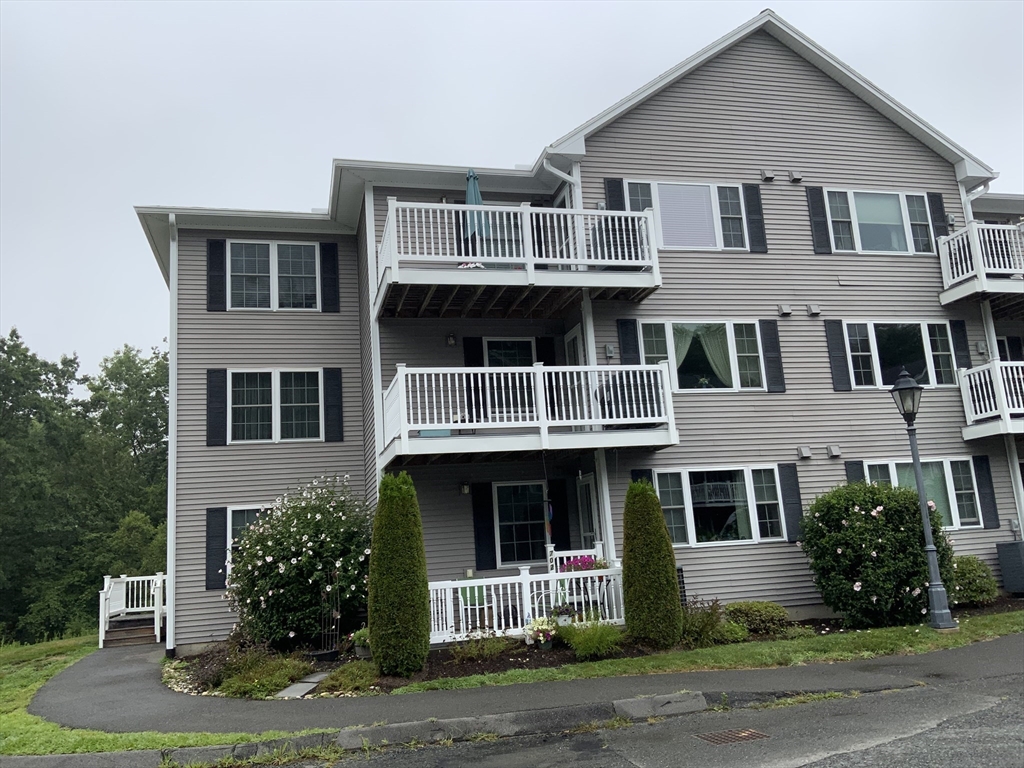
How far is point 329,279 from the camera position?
17.0 metres

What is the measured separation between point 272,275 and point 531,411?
6.68 metres

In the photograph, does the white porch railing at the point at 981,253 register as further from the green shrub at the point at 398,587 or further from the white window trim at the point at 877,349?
the green shrub at the point at 398,587

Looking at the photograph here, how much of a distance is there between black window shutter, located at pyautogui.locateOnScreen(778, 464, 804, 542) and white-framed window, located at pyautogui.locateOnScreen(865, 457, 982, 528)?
1617mm

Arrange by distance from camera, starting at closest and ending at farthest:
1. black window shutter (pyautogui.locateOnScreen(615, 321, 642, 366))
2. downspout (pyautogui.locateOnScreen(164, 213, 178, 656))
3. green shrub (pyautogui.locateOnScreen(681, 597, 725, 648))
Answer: green shrub (pyautogui.locateOnScreen(681, 597, 725, 648)), black window shutter (pyautogui.locateOnScreen(615, 321, 642, 366)), downspout (pyautogui.locateOnScreen(164, 213, 178, 656))

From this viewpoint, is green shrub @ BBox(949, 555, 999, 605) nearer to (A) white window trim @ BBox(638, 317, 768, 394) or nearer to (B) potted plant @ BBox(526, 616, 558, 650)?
(A) white window trim @ BBox(638, 317, 768, 394)

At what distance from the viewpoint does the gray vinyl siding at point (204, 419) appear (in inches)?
608

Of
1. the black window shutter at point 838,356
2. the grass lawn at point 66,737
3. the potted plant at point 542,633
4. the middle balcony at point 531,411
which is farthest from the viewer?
the black window shutter at point 838,356

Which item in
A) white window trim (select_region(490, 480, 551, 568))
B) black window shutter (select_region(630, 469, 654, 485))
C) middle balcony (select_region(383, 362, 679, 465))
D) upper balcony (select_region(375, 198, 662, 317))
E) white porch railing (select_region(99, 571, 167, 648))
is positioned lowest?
white porch railing (select_region(99, 571, 167, 648))

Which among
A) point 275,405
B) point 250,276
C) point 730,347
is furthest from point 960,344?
point 250,276

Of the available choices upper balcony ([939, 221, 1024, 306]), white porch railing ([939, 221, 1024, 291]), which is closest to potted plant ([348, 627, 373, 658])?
upper balcony ([939, 221, 1024, 306])

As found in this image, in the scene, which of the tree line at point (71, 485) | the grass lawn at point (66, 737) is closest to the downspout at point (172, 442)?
the grass lawn at point (66, 737)

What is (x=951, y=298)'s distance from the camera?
54.7ft

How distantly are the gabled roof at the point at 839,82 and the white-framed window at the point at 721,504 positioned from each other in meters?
7.29

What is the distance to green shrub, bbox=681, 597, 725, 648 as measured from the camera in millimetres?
11969
